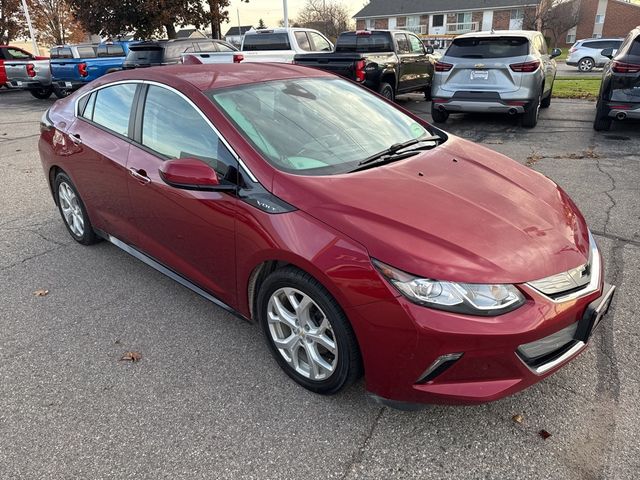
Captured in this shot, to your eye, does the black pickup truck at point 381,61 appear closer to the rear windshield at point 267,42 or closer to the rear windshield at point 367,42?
the rear windshield at point 367,42

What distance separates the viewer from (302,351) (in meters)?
2.67

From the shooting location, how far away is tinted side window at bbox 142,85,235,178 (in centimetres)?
280

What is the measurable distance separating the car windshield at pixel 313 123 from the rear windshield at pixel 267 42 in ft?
33.7

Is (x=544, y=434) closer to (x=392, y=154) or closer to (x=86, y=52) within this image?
(x=392, y=154)

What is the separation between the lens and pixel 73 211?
450 cm

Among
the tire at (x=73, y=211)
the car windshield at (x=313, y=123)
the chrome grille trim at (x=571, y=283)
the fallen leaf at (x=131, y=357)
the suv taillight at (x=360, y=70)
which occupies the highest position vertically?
the car windshield at (x=313, y=123)

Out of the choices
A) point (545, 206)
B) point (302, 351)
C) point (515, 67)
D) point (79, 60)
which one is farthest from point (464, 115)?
point (79, 60)

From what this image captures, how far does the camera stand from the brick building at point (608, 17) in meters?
56.6

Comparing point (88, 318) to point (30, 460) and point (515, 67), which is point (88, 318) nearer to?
point (30, 460)

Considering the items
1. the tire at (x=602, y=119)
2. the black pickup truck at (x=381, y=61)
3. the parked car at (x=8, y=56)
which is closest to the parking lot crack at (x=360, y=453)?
the tire at (x=602, y=119)

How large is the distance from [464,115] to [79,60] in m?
11.2

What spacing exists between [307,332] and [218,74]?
1.90 m

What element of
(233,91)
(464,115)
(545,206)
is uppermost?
(233,91)

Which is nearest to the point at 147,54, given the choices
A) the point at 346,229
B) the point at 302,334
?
the point at 302,334
